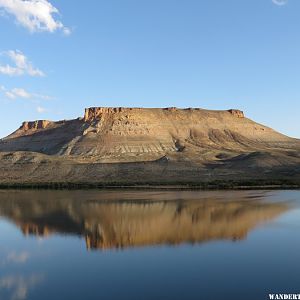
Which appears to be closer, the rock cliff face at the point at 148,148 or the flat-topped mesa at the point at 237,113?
the rock cliff face at the point at 148,148

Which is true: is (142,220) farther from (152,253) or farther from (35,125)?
(35,125)

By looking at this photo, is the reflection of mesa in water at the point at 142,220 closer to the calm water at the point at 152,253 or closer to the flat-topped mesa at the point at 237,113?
the calm water at the point at 152,253

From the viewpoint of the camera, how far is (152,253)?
17.1 meters

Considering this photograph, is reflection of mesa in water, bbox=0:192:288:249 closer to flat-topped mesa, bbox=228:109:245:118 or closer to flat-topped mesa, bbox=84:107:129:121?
flat-topped mesa, bbox=84:107:129:121

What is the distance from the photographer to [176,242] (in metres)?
19.1

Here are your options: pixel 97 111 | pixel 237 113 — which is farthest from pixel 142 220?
pixel 237 113

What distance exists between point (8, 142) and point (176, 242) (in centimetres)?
11036

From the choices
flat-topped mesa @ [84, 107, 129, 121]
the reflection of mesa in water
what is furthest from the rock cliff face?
the reflection of mesa in water

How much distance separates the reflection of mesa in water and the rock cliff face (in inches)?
1338

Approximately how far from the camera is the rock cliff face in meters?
74.4

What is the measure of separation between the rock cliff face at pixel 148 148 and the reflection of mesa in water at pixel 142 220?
3398 cm

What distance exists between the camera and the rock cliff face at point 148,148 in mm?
74375

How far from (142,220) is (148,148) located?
7427 centimetres

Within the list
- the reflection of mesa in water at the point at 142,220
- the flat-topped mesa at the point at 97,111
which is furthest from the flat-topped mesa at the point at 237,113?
the reflection of mesa in water at the point at 142,220
